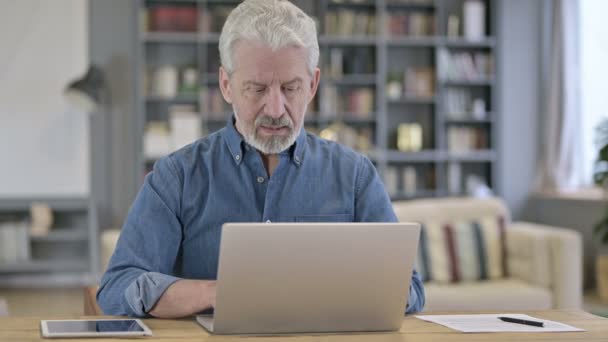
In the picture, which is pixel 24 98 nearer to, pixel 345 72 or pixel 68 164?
pixel 68 164

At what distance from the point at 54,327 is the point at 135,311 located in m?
0.22

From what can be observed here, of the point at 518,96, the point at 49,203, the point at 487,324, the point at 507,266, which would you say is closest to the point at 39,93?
the point at 49,203

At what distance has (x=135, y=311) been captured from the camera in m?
1.89

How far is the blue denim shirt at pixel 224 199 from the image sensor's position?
6.79 ft

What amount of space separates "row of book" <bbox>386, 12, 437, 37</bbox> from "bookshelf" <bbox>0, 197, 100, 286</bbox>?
300 centimetres

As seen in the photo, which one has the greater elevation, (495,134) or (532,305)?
(495,134)

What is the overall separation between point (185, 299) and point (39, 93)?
6683mm

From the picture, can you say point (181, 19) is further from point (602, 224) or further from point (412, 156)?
point (602, 224)

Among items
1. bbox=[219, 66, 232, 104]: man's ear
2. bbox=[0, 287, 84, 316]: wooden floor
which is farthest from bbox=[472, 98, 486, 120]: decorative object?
bbox=[219, 66, 232, 104]: man's ear

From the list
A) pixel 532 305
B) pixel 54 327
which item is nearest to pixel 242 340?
pixel 54 327

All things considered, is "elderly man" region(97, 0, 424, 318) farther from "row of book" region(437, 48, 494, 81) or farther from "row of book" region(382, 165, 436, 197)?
"row of book" region(437, 48, 494, 81)

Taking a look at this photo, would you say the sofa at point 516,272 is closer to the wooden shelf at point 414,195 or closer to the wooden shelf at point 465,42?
the wooden shelf at point 414,195

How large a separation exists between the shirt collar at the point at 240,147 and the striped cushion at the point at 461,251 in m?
3.07

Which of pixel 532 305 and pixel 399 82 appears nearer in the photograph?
pixel 532 305
